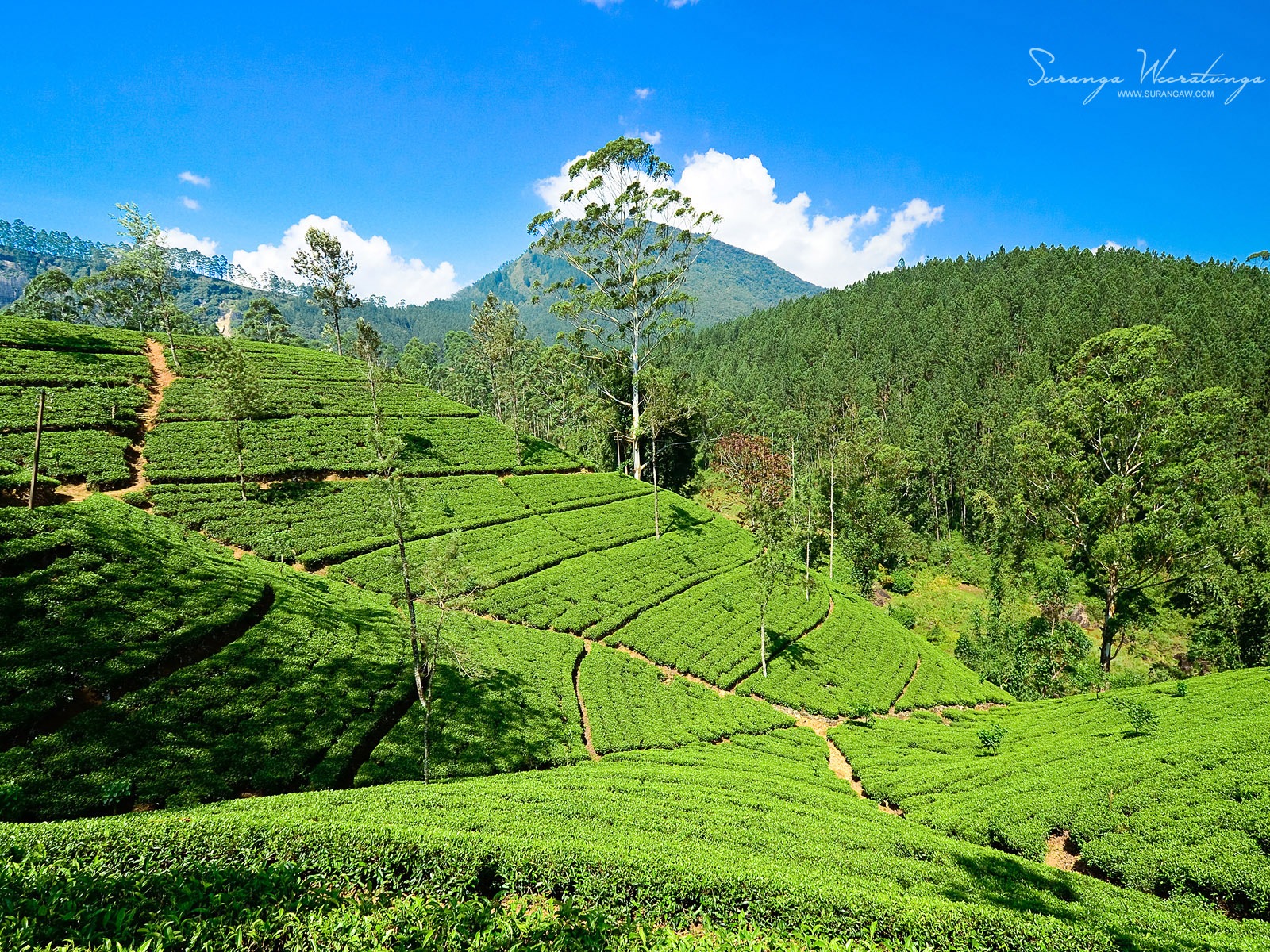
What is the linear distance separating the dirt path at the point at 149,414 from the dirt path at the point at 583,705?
26.8 meters

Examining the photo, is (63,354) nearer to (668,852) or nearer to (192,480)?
(192,480)

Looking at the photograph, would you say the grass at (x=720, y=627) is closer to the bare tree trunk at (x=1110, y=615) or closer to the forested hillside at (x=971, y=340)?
the bare tree trunk at (x=1110, y=615)

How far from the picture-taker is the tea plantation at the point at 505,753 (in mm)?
7871

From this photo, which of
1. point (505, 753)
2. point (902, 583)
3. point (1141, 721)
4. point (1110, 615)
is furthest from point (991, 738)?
point (902, 583)

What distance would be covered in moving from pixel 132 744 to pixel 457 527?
21.0 metres

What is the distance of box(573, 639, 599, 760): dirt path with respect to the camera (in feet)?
63.2

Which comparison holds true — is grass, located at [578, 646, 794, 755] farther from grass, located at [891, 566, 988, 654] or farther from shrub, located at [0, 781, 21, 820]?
grass, located at [891, 566, 988, 654]

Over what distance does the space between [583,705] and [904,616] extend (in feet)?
130

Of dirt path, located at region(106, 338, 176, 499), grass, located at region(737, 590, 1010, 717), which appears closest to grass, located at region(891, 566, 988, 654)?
grass, located at region(737, 590, 1010, 717)

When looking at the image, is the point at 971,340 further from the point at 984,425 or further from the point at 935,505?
the point at 935,505

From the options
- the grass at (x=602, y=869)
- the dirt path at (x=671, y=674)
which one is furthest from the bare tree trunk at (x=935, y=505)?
the grass at (x=602, y=869)

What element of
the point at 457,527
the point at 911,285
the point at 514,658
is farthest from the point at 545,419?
the point at 911,285

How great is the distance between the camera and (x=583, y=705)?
2155cm

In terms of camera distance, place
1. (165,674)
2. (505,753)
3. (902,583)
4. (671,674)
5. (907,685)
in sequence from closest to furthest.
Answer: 1. (165,674)
2. (505,753)
3. (671,674)
4. (907,685)
5. (902,583)
